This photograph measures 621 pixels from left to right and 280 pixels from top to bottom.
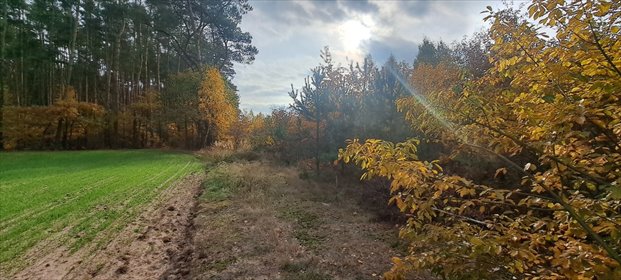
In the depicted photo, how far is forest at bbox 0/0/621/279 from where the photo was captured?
178 cm

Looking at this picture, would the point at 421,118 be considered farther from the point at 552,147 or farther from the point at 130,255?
the point at 130,255

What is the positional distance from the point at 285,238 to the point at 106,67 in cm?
3480

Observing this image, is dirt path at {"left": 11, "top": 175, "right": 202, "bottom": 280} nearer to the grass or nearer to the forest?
the grass

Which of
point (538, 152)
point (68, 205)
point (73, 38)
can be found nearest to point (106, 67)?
point (73, 38)

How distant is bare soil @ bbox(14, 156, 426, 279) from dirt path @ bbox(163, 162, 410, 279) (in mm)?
14

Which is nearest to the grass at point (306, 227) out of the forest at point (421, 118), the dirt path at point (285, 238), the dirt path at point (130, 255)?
the dirt path at point (285, 238)

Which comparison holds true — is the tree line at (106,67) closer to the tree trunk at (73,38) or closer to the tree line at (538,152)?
the tree trunk at (73,38)

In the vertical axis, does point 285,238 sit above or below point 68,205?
below

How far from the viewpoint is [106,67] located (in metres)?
33.7

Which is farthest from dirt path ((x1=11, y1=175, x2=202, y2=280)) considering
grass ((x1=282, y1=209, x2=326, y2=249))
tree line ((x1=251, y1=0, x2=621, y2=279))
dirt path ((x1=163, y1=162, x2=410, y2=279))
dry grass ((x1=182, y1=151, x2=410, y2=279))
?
tree line ((x1=251, y1=0, x2=621, y2=279))

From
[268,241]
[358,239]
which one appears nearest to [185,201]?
[268,241]

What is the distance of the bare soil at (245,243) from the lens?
4789 millimetres

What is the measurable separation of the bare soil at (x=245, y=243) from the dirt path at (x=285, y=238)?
14mm

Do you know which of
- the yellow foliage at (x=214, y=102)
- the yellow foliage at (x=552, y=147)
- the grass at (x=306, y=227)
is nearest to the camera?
the yellow foliage at (x=552, y=147)
